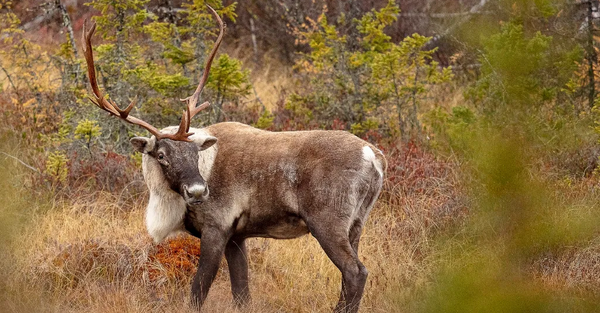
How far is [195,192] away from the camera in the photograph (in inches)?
201

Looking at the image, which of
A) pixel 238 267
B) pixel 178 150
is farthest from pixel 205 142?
pixel 238 267

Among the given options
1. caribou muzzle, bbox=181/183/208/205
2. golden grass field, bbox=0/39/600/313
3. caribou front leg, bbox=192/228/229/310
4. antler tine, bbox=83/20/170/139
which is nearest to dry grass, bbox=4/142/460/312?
golden grass field, bbox=0/39/600/313

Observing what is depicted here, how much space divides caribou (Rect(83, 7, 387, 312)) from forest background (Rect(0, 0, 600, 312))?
45cm

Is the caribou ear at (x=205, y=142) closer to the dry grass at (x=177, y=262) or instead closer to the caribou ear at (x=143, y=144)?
the caribou ear at (x=143, y=144)

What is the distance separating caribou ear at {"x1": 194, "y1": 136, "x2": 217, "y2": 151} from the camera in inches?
213

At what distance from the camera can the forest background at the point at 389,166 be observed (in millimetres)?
1546

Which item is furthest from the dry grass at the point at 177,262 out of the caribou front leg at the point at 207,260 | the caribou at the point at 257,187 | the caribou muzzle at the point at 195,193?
the caribou muzzle at the point at 195,193

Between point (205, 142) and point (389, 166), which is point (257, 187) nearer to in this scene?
point (205, 142)

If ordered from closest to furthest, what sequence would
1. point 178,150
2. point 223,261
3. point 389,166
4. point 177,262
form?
point 178,150, point 177,262, point 223,261, point 389,166

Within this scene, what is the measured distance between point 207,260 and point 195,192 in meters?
0.61

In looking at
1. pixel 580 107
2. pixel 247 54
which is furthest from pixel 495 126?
pixel 247 54

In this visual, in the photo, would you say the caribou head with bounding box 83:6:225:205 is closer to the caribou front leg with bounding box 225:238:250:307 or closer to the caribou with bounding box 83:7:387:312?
the caribou with bounding box 83:7:387:312

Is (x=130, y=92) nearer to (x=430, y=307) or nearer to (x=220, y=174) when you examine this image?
(x=220, y=174)

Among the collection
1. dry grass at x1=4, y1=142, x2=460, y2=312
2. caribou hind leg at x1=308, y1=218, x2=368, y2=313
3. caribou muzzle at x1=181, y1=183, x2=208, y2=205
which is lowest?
dry grass at x1=4, y1=142, x2=460, y2=312
